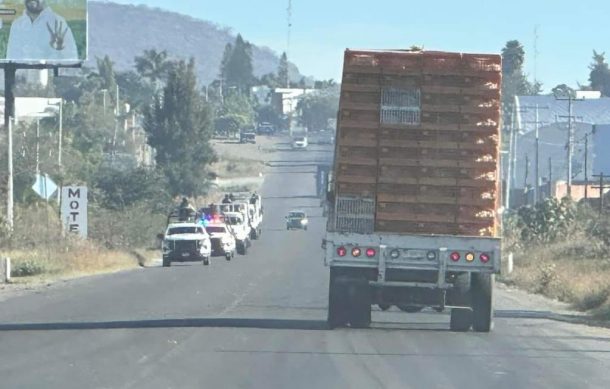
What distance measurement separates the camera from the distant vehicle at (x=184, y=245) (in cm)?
5812

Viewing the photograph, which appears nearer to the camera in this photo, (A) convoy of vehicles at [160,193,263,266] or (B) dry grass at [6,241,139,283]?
(B) dry grass at [6,241,139,283]

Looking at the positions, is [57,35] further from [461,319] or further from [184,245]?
[461,319]

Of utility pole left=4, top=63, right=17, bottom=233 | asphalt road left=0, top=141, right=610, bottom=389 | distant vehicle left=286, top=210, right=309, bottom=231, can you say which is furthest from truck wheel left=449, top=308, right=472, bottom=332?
distant vehicle left=286, top=210, right=309, bottom=231

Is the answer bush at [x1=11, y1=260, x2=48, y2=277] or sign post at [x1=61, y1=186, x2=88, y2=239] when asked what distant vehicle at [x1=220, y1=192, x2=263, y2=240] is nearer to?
sign post at [x1=61, y1=186, x2=88, y2=239]

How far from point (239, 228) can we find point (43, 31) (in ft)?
58.2

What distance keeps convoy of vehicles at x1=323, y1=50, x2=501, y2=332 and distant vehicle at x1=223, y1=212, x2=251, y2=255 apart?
4816cm

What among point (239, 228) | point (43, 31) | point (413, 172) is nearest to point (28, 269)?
point (43, 31)

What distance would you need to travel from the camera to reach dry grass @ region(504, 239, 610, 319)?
111 ft

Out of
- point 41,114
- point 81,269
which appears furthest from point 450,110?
point 41,114

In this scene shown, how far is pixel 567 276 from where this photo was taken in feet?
138

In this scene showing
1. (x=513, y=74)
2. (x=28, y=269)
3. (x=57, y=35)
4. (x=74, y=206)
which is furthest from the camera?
(x=513, y=74)

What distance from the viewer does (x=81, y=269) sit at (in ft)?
169

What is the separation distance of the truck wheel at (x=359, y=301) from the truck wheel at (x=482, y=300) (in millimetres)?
1771

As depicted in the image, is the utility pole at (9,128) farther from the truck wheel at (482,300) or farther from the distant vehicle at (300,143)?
the distant vehicle at (300,143)
